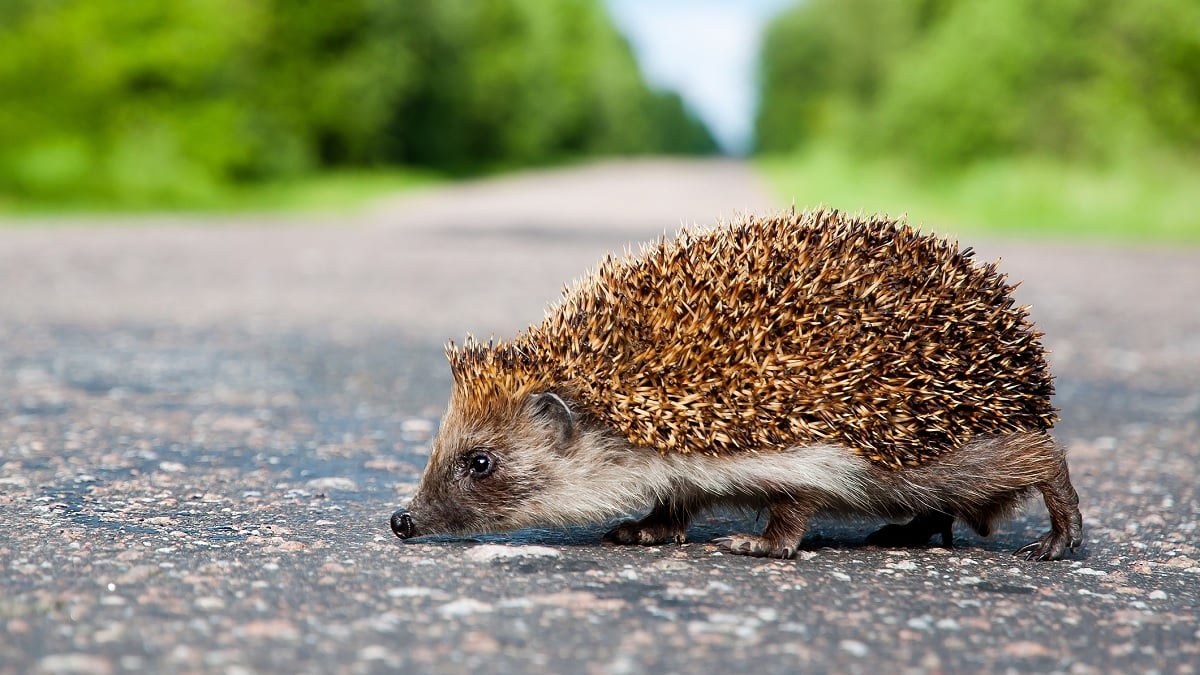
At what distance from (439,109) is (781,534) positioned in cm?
4332

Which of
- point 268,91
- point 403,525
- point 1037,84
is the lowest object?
point 403,525

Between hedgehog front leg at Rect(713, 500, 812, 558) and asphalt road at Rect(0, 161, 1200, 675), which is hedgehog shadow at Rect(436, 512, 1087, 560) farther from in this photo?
hedgehog front leg at Rect(713, 500, 812, 558)

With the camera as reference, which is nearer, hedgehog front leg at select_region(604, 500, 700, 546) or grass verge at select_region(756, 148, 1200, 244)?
hedgehog front leg at select_region(604, 500, 700, 546)

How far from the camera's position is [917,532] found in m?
4.61

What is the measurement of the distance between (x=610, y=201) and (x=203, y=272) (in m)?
17.9

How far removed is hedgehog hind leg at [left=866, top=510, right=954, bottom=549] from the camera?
457 centimetres

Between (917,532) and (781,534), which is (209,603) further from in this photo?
(917,532)

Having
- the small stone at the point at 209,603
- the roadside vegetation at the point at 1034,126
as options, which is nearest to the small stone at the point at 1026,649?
the small stone at the point at 209,603

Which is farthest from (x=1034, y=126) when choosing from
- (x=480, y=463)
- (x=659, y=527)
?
(x=480, y=463)

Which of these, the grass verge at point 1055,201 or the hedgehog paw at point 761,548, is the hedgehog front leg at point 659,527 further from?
the grass verge at point 1055,201

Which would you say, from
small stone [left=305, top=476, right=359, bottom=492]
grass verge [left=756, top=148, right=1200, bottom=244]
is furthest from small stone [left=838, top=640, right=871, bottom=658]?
grass verge [left=756, top=148, right=1200, bottom=244]

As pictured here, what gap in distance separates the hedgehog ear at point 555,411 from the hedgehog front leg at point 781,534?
2.24 feet

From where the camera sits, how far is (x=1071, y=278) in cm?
1422

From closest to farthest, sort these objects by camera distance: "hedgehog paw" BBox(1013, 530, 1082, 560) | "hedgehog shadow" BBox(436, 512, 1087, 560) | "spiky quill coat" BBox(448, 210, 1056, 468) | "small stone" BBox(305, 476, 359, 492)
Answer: "spiky quill coat" BBox(448, 210, 1056, 468) → "hedgehog paw" BBox(1013, 530, 1082, 560) → "hedgehog shadow" BBox(436, 512, 1087, 560) → "small stone" BBox(305, 476, 359, 492)
